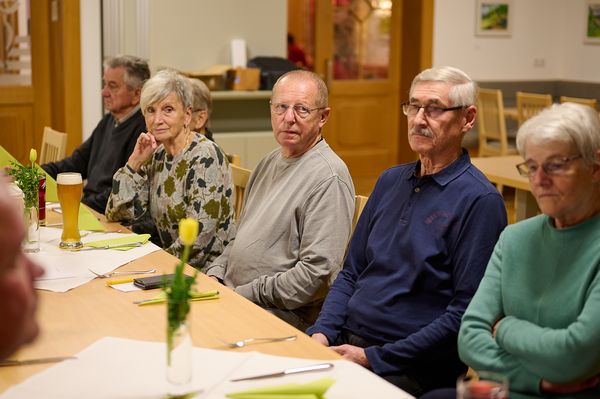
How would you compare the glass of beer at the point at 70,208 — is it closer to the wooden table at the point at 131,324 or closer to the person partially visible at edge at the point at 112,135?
the wooden table at the point at 131,324

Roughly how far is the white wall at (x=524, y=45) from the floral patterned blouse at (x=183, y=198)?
5.63m

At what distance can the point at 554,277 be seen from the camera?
6.14 ft

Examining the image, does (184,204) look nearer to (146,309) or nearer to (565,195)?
(146,309)

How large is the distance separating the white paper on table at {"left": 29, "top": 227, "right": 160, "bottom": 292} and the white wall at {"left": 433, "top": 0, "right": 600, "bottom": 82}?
612 centimetres

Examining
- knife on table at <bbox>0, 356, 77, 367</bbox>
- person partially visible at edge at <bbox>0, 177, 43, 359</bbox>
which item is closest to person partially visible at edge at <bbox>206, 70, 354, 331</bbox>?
knife on table at <bbox>0, 356, 77, 367</bbox>

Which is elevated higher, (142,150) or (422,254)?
(142,150)

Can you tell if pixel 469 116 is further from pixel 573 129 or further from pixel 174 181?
pixel 174 181

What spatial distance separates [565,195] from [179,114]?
1.71m

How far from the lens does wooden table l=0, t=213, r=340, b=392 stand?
1.82 m

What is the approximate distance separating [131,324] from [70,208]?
888mm

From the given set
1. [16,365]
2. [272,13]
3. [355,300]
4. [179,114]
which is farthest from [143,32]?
[16,365]

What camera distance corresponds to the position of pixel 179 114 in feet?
10.4

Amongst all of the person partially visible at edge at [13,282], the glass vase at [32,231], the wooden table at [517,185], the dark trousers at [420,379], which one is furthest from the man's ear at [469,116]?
the wooden table at [517,185]

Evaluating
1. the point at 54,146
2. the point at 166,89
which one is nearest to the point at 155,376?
the point at 166,89
